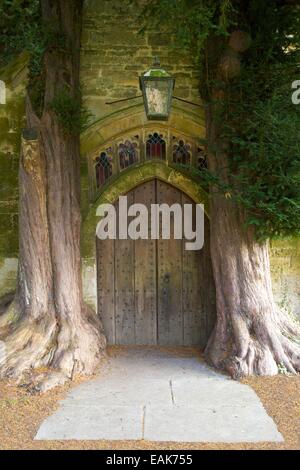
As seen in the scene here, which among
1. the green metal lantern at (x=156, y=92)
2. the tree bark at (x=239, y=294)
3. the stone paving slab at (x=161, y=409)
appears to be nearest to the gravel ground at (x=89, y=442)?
the stone paving slab at (x=161, y=409)

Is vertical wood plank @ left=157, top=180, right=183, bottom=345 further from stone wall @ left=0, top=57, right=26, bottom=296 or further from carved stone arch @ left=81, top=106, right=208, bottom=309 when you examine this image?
stone wall @ left=0, top=57, right=26, bottom=296

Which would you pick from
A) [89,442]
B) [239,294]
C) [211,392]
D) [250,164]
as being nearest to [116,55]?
[250,164]

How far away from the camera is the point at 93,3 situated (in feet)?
20.5

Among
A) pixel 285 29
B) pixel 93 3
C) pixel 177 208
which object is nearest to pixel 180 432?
pixel 177 208

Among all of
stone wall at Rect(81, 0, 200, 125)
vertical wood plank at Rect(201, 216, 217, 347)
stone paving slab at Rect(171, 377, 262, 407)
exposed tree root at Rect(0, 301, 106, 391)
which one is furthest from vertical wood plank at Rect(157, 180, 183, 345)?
stone paving slab at Rect(171, 377, 262, 407)

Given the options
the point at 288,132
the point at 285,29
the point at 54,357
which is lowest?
the point at 54,357

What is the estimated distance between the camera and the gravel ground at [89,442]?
345 centimetres

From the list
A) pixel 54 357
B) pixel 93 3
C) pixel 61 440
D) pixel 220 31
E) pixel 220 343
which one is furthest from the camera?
pixel 93 3

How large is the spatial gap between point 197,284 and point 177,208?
1.08m

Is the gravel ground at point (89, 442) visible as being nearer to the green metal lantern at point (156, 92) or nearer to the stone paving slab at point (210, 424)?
the stone paving slab at point (210, 424)

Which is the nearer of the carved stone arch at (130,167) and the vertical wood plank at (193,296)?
the carved stone arch at (130,167)

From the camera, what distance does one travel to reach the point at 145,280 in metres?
6.39

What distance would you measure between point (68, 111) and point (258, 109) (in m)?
2.22

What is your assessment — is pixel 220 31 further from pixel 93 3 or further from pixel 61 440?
pixel 61 440
